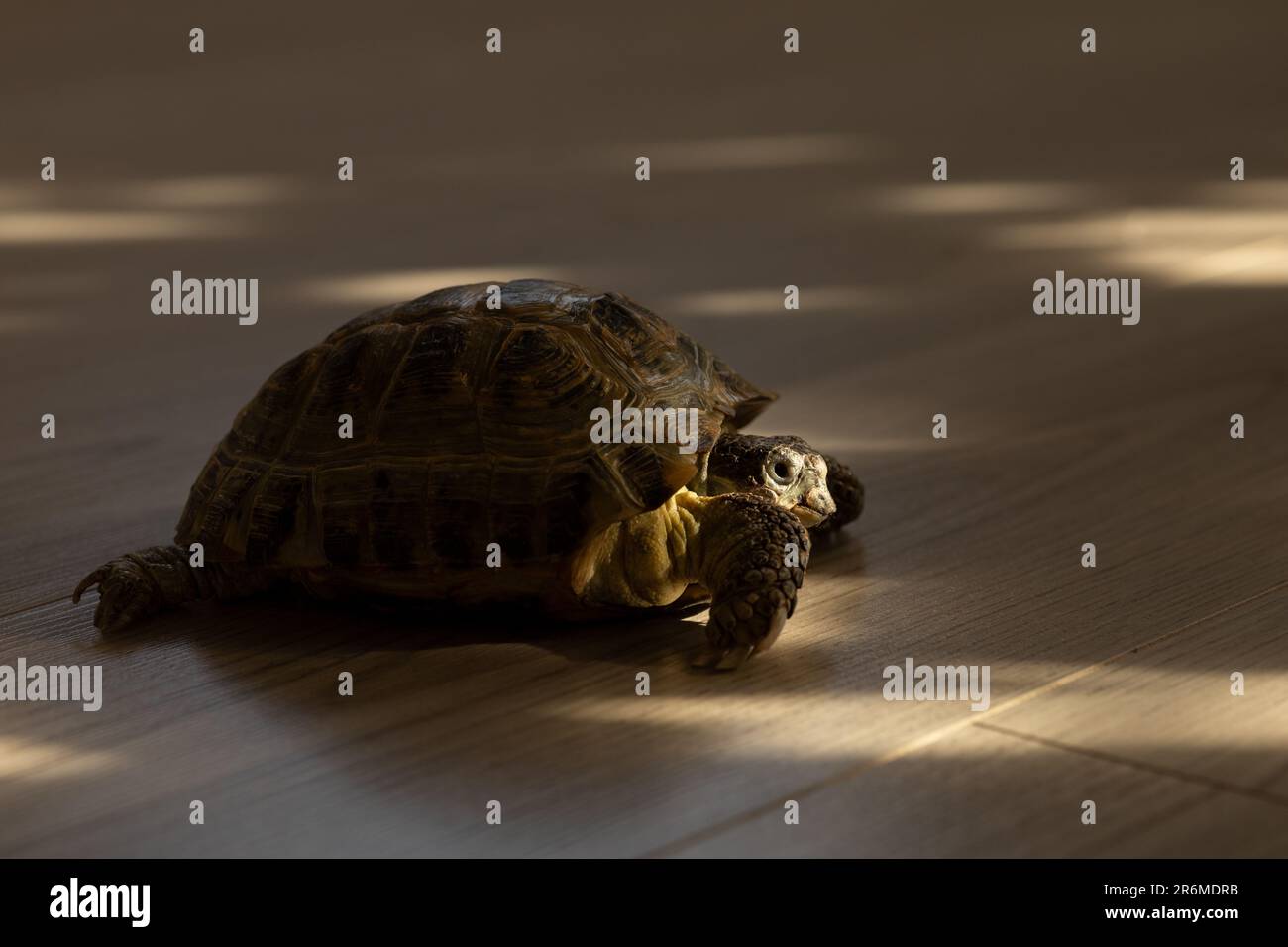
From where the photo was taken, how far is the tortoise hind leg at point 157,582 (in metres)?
2.52

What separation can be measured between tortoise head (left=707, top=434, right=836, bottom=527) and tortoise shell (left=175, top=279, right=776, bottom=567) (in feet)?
0.19

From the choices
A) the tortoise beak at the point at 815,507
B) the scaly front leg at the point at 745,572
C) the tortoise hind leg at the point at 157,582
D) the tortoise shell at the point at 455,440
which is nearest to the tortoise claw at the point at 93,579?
the tortoise hind leg at the point at 157,582

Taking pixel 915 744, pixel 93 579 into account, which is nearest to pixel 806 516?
pixel 915 744

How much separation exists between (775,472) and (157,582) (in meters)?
1.00

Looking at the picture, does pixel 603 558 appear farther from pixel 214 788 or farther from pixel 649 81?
pixel 649 81

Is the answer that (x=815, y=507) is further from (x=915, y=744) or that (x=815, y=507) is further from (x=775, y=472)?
(x=915, y=744)

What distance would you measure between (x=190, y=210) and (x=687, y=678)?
362 cm

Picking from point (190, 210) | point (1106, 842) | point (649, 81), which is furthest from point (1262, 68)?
point (1106, 842)

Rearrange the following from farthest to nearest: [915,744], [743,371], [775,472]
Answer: [743,371] < [775,472] < [915,744]

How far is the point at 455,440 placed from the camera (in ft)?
7.74

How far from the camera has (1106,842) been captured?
68.0 inches

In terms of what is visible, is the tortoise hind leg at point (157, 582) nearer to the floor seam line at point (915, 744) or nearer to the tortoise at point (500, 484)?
the tortoise at point (500, 484)

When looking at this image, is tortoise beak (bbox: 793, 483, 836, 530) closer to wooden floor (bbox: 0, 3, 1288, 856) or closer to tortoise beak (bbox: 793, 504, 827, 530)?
tortoise beak (bbox: 793, 504, 827, 530)

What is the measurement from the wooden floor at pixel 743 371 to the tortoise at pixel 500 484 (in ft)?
0.28
